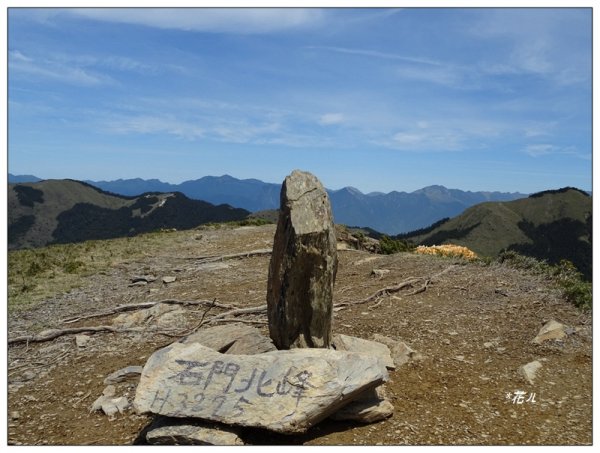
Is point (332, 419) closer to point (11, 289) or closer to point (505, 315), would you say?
point (505, 315)

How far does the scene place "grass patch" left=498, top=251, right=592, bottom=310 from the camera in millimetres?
15453

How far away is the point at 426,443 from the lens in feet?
28.0

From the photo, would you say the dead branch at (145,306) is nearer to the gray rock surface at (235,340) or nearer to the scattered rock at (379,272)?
the gray rock surface at (235,340)

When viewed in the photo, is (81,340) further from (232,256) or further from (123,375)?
(232,256)

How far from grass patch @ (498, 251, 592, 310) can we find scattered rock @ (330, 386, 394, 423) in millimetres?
9435

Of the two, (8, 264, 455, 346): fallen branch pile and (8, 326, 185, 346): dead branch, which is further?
(8, 264, 455, 346): fallen branch pile

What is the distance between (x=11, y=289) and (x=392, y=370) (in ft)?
58.5

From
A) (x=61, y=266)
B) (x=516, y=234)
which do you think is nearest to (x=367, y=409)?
(x=61, y=266)

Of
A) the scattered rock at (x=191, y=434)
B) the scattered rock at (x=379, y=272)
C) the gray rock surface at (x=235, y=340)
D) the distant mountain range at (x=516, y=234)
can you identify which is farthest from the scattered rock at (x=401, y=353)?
the distant mountain range at (x=516, y=234)

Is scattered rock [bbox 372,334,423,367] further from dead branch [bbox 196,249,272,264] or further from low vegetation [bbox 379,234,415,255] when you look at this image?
low vegetation [bbox 379,234,415,255]

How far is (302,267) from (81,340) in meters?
8.19

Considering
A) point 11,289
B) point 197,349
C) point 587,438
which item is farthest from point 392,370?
point 11,289

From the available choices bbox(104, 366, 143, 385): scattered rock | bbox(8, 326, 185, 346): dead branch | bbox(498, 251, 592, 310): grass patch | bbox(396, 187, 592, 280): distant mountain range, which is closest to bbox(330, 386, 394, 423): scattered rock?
bbox(104, 366, 143, 385): scattered rock

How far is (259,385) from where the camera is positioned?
856 cm
